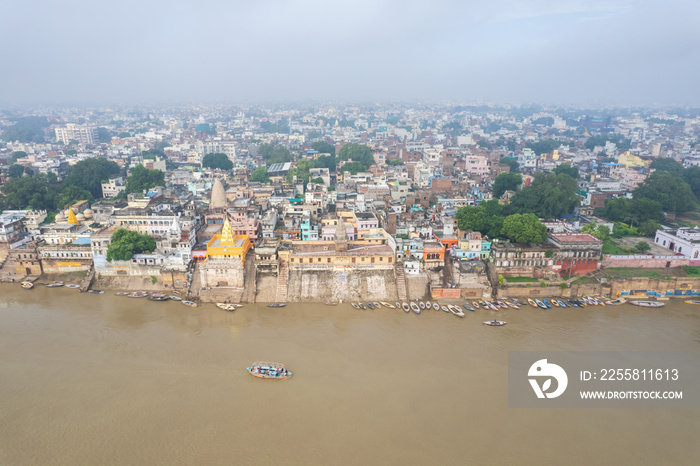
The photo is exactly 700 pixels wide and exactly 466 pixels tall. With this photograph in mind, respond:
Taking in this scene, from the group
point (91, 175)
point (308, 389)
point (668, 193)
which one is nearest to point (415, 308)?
point (308, 389)

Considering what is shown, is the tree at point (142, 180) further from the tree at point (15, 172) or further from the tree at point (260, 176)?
the tree at point (15, 172)

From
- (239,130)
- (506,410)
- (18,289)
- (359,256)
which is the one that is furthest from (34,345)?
(239,130)

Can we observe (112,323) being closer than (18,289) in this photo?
Yes

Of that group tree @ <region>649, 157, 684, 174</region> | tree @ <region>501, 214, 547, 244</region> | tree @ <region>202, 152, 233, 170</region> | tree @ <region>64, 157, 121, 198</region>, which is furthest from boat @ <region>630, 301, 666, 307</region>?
tree @ <region>202, 152, 233, 170</region>

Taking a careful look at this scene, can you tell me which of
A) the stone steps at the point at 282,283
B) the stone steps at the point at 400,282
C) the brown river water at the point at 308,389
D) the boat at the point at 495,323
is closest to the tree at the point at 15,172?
the brown river water at the point at 308,389

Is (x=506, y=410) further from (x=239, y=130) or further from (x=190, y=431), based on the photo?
(x=239, y=130)

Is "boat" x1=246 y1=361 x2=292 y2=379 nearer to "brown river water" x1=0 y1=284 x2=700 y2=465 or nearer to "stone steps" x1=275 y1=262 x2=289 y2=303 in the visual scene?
"brown river water" x1=0 y1=284 x2=700 y2=465

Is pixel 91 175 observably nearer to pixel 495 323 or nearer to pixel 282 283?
pixel 282 283
